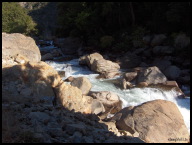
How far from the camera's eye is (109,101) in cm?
1012

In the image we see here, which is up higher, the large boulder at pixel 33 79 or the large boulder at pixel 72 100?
the large boulder at pixel 33 79

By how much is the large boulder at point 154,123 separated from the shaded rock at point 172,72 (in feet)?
17.7

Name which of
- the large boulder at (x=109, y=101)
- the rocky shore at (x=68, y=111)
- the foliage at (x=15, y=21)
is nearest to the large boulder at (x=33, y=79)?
the rocky shore at (x=68, y=111)

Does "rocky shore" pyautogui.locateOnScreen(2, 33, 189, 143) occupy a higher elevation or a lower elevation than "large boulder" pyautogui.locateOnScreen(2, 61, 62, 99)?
lower

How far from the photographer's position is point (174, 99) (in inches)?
447

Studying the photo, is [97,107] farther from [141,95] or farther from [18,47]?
[18,47]

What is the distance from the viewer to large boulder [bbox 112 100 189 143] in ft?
24.8

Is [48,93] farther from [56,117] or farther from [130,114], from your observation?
[130,114]

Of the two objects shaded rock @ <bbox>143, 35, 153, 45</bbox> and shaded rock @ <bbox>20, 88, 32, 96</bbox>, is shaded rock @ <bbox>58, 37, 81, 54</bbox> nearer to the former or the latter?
shaded rock @ <bbox>143, 35, 153, 45</bbox>

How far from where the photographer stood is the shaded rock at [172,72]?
13702 mm

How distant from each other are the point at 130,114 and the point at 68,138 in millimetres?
4160

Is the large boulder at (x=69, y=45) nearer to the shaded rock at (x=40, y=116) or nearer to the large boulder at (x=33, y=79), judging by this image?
the large boulder at (x=33, y=79)

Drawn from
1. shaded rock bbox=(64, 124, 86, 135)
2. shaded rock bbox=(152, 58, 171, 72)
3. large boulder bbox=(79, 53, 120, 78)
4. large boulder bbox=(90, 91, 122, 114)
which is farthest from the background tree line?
shaded rock bbox=(64, 124, 86, 135)

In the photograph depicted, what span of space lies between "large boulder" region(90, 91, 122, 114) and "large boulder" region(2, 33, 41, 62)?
458 centimetres
